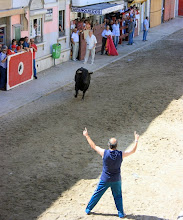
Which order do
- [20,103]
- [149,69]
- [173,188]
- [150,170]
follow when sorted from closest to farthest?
[173,188], [150,170], [20,103], [149,69]

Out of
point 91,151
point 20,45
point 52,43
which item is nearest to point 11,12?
point 20,45

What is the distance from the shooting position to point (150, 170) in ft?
35.8

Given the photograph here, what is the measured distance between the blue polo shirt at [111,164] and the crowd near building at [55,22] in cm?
1010

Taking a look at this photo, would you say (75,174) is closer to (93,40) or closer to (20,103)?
(20,103)

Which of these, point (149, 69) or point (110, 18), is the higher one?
point (110, 18)

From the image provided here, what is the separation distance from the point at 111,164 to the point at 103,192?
0.59m

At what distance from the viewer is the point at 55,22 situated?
21.9 metres

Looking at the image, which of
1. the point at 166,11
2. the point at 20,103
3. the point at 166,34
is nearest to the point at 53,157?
the point at 20,103

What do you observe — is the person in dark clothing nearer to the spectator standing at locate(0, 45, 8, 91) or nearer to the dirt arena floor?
the dirt arena floor

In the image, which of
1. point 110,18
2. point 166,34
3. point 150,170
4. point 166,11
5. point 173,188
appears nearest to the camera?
point 173,188

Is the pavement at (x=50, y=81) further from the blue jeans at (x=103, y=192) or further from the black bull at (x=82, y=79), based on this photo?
the blue jeans at (x=103, y=192)

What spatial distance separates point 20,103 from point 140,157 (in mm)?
5693

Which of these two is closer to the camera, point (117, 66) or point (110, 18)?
point (117, 66)

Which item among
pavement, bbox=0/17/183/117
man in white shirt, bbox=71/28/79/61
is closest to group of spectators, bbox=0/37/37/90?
pavement, bbox=0/17/183/117
